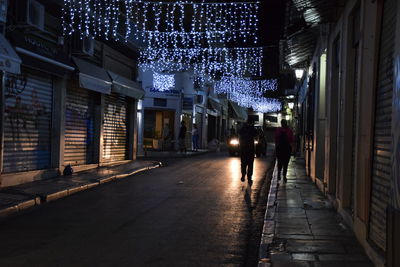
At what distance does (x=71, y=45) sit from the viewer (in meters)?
14.5

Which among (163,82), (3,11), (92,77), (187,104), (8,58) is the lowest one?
(8,58)

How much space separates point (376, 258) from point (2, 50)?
8413 mm

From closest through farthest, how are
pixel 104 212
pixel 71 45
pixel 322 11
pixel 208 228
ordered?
pixel 208 228
pixel 104 212
pixel 322 11
pixel 71 45

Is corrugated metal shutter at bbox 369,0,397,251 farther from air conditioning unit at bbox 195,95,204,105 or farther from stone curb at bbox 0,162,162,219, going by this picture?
air conditioning unit at bbox 195,95,204,105

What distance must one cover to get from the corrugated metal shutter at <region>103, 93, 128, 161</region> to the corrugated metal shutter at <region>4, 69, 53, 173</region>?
181 inches

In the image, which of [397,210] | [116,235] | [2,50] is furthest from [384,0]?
[2,50]

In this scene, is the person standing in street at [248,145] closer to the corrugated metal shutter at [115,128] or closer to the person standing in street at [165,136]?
the corrugated metal shutter at [115,128]

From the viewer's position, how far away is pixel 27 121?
1237cm

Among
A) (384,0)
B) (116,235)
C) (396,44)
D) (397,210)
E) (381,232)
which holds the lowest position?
(116,235)

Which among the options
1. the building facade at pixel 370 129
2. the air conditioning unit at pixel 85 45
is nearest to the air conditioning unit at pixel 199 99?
the air conditioning unit at pixel 85 45

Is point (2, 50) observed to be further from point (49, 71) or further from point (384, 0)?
point (384, 0)

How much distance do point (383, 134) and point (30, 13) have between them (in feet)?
30.5

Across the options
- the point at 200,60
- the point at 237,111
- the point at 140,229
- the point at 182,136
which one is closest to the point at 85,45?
the point at 140,229

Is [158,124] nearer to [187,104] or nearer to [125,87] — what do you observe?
[187,104]
